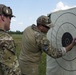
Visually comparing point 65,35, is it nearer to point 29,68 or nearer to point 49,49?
point 49,49

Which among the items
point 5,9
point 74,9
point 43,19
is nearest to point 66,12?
point 74,9

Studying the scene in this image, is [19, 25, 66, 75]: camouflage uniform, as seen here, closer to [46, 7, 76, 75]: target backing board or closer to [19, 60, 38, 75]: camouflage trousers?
[19, 60, 38, 75]: camouflage trousers

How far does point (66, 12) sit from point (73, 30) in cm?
35

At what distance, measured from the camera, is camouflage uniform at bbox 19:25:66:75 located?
415cm

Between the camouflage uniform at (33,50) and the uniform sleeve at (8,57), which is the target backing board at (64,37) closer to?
the camouflage uniform at (33,50)

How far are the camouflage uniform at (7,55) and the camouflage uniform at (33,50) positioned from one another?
115 centimetres

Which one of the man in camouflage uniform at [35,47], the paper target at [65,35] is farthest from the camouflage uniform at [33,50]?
the paper target at [65,35]

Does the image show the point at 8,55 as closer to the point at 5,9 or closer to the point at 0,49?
the point at 0,49

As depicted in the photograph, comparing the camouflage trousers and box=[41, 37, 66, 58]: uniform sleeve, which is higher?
box=[41, 37, 66, 58]: uniform sleeve

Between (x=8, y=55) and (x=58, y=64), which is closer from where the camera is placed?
(x=8, y=55)

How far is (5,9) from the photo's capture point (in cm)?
298

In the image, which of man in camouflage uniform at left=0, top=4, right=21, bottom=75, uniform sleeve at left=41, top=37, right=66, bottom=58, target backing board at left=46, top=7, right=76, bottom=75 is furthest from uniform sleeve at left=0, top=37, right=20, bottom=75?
target backing board at left=46, top=7, right=76, bottom=75

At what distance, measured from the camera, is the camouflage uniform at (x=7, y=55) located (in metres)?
2.95

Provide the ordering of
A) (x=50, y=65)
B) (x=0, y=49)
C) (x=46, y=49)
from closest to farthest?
(x=0, y=49), (x=46, y=49), (x=50, y=65)
